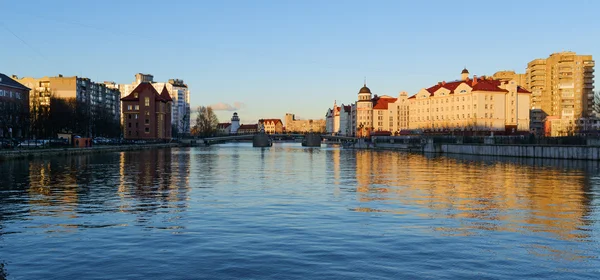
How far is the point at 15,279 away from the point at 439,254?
42.1 ft

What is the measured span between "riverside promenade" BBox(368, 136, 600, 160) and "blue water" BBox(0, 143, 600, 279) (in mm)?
52735

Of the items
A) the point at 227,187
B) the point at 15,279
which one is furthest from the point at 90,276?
the point at 227,187

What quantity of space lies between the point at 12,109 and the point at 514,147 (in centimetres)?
9730

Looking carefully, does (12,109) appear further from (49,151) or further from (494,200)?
(494,200)

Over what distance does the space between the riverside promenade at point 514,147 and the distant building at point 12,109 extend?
9144 centimetres

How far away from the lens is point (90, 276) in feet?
51.8

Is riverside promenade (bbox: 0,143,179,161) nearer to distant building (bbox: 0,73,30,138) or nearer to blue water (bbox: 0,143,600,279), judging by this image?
distant building (bbox: 0,73,30,138)

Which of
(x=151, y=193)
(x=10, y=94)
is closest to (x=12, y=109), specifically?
(x=10, y=94)

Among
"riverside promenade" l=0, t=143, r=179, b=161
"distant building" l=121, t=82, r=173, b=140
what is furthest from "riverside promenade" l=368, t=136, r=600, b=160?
"distant building" l=121, t=82, r=173, b=140

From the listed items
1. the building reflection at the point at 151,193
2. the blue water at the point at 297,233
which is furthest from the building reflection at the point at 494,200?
the building reflection at the point at 151,193

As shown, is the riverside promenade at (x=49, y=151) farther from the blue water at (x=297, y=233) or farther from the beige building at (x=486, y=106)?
the beige building at (x=486, y=106)

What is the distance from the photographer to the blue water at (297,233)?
16.7 metres

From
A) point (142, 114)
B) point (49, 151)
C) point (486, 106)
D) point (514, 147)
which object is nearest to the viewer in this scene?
point (49, 151)

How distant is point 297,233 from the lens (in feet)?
74.1
